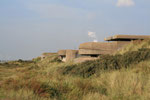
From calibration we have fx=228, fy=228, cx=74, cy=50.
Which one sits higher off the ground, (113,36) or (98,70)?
(113,36)

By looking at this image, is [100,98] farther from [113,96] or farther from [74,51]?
[74,51]

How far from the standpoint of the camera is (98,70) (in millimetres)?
10945

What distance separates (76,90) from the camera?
25.1ft

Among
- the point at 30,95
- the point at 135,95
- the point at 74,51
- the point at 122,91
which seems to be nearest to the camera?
the point at 30,95

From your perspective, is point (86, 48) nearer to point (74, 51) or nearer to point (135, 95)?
point (74, 51)

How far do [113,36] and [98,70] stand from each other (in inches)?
269

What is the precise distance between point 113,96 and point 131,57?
15.3 feet

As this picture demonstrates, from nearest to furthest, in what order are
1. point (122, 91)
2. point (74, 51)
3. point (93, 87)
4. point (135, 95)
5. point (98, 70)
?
point (135, 95)
point (122, 91)
point (93, 87)
point (98, 70)
point (74, 51)

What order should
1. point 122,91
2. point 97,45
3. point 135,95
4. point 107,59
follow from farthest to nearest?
point 97,45 → point 107,59 → point 122,91 → point 135,95

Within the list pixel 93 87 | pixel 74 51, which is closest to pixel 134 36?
pixel 74 51

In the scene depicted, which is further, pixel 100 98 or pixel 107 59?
pixel 107 59

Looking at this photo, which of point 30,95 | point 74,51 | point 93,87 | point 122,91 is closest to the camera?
point 30,95

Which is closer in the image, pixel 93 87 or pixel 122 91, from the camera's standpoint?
pixel 122 91

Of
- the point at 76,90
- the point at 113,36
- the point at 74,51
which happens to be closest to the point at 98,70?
the point at 76,90
